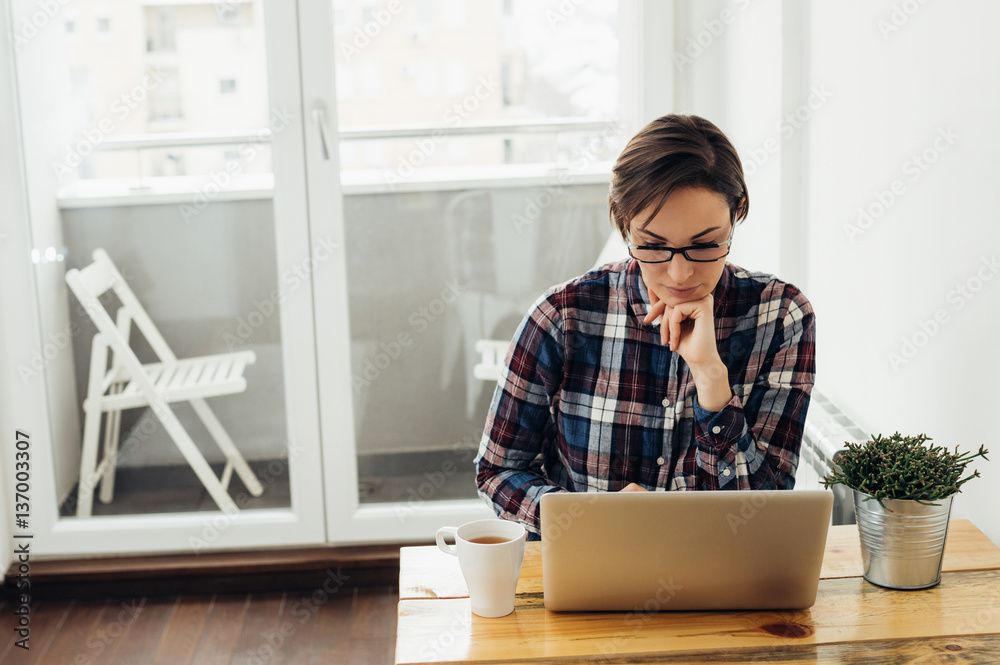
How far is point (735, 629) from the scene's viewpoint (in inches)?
41.8

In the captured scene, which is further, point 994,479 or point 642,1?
point 642,1

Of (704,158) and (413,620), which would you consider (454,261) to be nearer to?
(704,158)

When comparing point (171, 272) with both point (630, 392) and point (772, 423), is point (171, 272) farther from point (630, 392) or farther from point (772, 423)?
point (772, 423)

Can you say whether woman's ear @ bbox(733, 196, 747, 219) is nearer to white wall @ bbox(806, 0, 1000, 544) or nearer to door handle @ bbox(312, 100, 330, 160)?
white wall @ bbox(806, 0, 1000, 544)

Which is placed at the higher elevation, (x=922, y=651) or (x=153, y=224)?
(x=153, y=224)

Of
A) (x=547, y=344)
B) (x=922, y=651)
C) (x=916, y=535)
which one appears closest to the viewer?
(x=922, y=651)

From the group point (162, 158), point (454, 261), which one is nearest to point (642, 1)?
point (454, 261)

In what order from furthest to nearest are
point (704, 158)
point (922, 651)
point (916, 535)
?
point (704, 158) < point (916, 535) < point (922, 651)

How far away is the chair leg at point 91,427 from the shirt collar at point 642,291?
6.12 feet

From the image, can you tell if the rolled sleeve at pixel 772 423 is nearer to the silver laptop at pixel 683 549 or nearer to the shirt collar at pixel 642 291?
the shirt collar at pixel 642 291

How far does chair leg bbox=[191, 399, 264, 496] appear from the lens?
9.20 feet

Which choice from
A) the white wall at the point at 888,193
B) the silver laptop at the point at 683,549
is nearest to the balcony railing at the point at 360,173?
the white wall at the point at 888,193

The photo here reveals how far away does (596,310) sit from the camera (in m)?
1.50

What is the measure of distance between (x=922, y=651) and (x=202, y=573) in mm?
2264
